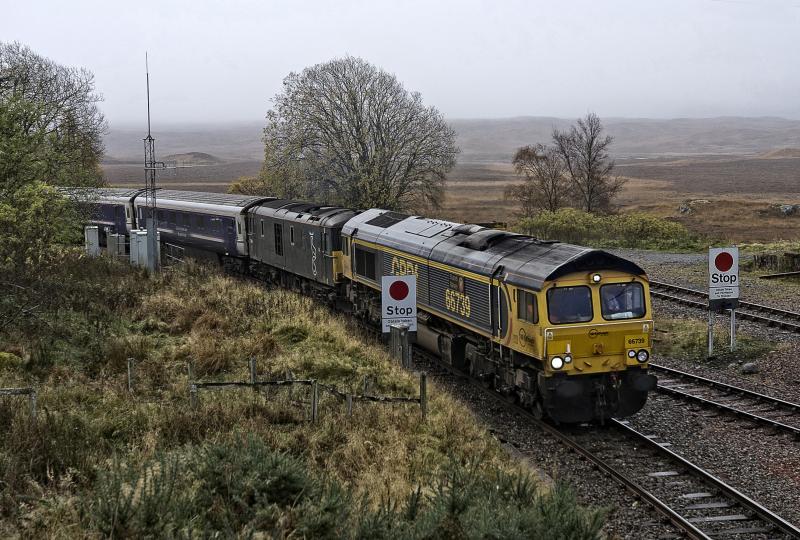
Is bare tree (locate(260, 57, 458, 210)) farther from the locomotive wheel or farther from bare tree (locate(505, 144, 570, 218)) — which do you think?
the locomotive wheel

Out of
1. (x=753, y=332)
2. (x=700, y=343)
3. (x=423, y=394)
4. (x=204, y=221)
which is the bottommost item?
(x=700, y=343)

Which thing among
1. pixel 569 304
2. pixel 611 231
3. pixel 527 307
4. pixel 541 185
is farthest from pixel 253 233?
pixel 541 185

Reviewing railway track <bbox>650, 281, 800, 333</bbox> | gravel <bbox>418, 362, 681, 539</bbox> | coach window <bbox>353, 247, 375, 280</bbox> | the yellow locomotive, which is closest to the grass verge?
gravel <bbox>418, 362, 681, 539</bbox>

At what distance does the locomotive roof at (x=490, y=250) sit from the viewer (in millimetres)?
15117

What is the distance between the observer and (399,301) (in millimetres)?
14859

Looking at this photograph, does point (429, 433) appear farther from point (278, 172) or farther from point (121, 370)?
point (278, 172)

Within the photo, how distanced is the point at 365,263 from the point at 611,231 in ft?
94.8

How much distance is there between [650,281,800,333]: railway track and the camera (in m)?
23.5

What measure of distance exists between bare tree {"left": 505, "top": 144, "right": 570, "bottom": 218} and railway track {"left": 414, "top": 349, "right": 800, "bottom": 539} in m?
47.9

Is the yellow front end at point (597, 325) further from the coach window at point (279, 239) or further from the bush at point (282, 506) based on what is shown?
the coach window at point (279, 239)

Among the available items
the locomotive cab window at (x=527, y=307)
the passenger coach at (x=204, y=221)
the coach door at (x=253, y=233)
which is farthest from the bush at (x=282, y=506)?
the passenger coach at (x=204, y=221)

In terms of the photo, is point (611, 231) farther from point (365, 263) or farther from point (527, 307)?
point (527, 307)

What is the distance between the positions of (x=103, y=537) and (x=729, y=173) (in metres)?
169

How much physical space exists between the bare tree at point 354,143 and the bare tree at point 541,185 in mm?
10953
